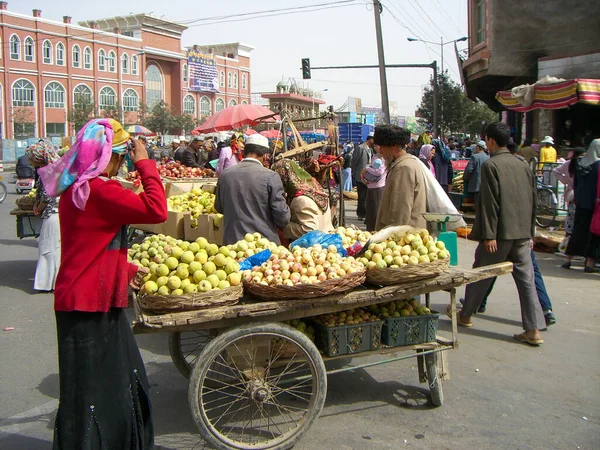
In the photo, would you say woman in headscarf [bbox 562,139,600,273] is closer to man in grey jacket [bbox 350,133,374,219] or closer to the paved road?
the paved road

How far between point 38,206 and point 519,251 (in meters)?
5.58

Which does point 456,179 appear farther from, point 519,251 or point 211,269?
point 211,269

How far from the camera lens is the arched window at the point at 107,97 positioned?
66.9m

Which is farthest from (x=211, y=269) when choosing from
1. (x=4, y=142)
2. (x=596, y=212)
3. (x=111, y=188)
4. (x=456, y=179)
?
(x=4, y=142)

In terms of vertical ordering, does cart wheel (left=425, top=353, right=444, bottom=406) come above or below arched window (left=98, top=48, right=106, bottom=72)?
below

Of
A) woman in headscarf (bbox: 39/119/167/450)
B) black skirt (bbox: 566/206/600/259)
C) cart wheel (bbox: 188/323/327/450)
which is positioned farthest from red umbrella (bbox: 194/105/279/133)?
woman in headscarf (bbox: 39/119/167/450)

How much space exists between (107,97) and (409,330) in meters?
69.7

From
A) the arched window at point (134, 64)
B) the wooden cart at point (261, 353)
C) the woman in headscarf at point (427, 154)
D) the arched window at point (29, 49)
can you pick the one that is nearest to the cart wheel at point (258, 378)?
the wooden cart at point (261, 353)

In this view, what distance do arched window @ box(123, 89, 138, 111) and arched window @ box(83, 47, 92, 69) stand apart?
6005mm

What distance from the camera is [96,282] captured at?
9.21 feet

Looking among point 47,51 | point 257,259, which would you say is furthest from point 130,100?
point 257,259

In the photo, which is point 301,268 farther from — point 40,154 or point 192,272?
point 40,154

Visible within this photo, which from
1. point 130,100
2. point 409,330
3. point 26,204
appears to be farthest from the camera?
point 130,100

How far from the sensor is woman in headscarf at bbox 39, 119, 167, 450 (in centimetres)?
276
